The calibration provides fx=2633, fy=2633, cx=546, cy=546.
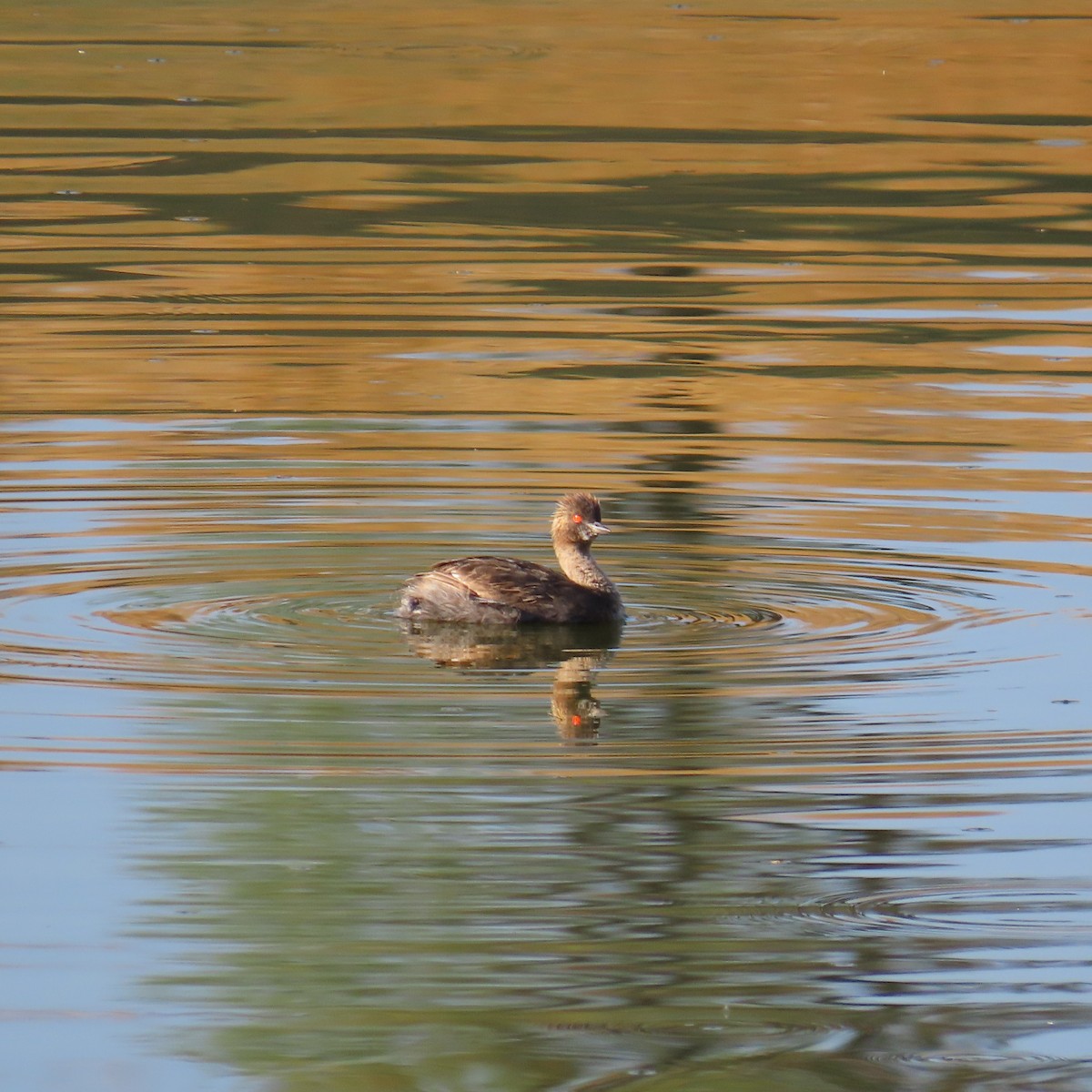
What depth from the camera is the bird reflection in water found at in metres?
8.95

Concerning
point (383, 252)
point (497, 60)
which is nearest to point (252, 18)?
point (497, 60)

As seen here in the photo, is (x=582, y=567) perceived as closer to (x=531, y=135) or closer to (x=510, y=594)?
(x=510, y=594)

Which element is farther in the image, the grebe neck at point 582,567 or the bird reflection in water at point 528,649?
the grebe neck at point 582,567

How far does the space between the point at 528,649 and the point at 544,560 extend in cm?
142

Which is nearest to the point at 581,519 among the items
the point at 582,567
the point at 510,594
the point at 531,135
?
the point at 582,567

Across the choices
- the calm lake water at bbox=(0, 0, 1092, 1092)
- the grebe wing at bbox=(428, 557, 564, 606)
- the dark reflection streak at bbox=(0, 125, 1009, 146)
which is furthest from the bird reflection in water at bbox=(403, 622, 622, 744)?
the dark reflection streak at bbox=(0, 125, 1009, 146)

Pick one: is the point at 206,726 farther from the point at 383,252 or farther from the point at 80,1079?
the point at 383,252

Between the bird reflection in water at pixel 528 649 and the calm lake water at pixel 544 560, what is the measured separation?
32 millimetres

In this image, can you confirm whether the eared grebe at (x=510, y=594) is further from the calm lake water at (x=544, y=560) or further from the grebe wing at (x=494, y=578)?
the calm lake water at (x=544, y=560)

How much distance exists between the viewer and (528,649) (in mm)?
9703

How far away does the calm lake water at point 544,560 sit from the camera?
19.4ft

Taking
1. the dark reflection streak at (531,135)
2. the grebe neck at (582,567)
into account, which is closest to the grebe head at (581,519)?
the grebe neck at (582,567)

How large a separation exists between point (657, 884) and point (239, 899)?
3.44 feet

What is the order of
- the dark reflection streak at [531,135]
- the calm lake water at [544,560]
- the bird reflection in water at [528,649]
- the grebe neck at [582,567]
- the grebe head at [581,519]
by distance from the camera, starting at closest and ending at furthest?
the calm lake water at [544,560] → the bird reflection in water at [528,649] → the grebe neck at [582,567] → the grebe head at [581,519] → the dark reflection streak at [531,135]
